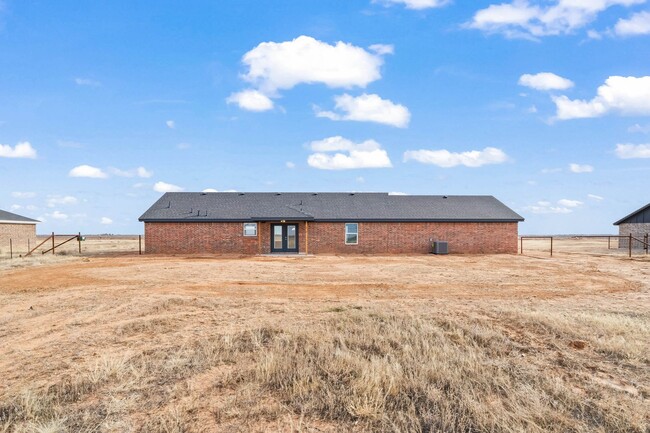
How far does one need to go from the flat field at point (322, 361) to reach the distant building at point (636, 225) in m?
30.0

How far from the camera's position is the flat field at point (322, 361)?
513cm

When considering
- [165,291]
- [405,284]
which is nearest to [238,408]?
[165,291]

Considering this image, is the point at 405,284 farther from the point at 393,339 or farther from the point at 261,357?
the point at 261,357

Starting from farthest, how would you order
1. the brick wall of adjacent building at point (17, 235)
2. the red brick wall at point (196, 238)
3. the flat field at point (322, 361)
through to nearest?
the brick wall of adjacent building at point (17, 235) → the red brick wall at point (196, 238) → the flat field at point (322, 361)

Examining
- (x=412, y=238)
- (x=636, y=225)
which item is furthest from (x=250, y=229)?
(x=636, y=225)

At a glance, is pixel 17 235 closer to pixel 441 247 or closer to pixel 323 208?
pixel 323 208

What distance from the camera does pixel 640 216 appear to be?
39312mm

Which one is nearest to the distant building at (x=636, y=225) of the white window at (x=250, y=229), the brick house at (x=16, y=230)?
the white window at (x=250, y=229)

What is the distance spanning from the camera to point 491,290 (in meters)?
15.0

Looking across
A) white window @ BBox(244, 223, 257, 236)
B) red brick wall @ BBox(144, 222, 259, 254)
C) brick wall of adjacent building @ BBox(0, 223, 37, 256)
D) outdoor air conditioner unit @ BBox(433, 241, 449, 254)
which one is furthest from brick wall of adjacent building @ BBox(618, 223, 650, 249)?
brick wall of adjacent building @ BBox(0, 223, 37, 256)

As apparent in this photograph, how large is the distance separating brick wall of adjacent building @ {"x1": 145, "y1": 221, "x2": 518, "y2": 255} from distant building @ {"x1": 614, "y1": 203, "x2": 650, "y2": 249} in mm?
15990

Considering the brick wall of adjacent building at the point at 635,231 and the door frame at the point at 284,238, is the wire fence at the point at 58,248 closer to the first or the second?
the door frame at the point at 284,238

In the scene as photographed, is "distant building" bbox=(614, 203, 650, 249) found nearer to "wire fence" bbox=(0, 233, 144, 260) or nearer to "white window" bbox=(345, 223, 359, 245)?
"white window" bbox=(345, 223, 359, 245)

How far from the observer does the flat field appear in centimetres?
513
